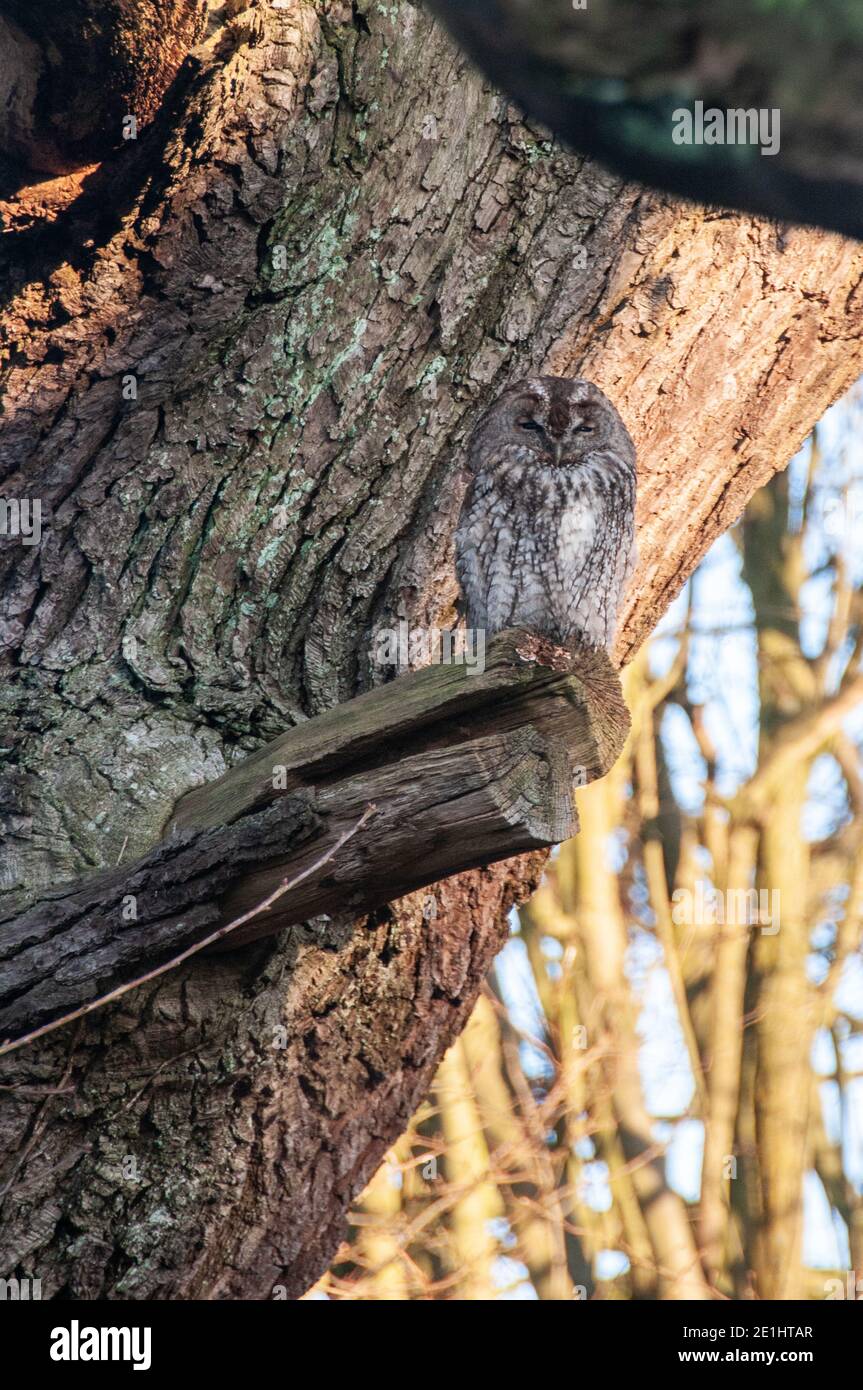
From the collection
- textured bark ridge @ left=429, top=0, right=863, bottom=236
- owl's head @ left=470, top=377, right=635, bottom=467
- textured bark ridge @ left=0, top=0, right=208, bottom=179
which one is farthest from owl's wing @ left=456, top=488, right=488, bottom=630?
textured bark ridge @ left=429, top=0, right=863, bottom=236

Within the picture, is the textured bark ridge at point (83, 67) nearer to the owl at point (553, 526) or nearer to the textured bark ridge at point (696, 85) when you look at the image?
the owl at point (553, 526)

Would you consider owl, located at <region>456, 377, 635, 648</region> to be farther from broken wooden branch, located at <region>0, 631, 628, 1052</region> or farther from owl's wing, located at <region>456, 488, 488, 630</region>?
broken wooden branch, located at <region>0, 631, 628, 1052</region>

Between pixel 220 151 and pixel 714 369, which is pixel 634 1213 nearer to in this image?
pixel 714 369

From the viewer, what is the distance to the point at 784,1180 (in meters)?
8.43

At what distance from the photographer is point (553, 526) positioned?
3934mm

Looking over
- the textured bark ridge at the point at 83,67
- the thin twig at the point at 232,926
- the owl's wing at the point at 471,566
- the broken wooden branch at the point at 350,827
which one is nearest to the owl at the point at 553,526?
the owl's wing at the point at 471,566

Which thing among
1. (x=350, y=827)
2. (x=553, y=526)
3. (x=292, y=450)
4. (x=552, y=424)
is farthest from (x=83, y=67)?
(x=350, y=827)

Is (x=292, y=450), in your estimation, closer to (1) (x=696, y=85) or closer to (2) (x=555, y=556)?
(2) (x=555, y=556)

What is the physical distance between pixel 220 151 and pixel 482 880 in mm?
2129

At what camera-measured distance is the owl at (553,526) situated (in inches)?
148

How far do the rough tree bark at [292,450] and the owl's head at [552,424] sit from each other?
0.08m

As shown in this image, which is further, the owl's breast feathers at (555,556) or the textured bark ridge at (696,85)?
the owl's breast feathers at (555,556)

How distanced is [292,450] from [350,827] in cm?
150

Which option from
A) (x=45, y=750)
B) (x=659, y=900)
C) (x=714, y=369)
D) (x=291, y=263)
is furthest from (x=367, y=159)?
(x=659, y=900)
